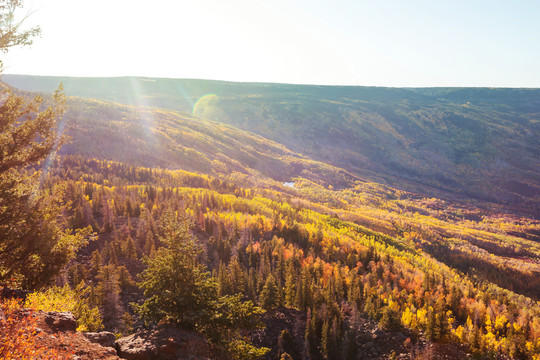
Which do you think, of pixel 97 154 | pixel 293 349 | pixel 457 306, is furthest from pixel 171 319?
pixel 97 154

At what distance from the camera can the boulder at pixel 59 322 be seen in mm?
11730

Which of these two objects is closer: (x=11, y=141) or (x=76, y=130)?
(x=11, y=141)

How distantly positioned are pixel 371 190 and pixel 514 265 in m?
80.4

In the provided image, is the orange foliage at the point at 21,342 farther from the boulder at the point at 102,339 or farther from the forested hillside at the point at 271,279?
the forested hillside at the point at 271,279

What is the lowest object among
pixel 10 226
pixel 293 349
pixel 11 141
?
pixel 293 349

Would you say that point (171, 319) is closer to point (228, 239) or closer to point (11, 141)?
point (11, 141)

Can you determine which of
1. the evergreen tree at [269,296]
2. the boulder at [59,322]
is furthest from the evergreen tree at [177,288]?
the evergreen tree at [269,296]

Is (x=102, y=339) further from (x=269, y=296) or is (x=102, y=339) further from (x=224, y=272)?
(x=269, y=296)

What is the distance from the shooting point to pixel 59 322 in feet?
39.3

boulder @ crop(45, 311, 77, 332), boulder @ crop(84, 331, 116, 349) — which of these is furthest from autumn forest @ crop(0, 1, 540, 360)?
boulder @ crop(45, 311, 77, 332)

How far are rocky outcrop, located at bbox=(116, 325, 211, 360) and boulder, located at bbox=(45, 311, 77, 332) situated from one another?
194 centimetres

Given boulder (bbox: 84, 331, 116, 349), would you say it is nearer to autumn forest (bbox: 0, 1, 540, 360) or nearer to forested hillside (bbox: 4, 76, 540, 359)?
autumn forest (bbox: 0, 1, 540, 360)

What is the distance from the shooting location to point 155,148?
382 feet

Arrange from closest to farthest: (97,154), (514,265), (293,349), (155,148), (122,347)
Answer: (122,347)
(293,349)
(514,265)
(97,154)
(155,148)
